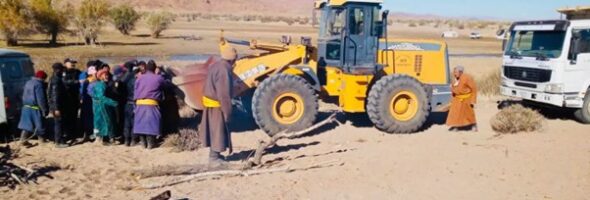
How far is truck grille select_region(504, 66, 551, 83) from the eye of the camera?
1371cm

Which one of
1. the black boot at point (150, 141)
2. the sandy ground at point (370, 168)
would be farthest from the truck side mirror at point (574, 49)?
the black boot at point (150, 141)

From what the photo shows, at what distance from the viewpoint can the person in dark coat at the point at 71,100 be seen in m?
10.8

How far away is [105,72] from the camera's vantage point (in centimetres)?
1079

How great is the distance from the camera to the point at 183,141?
10492 millimetres

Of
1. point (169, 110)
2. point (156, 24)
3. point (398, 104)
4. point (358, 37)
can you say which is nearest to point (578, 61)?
point (398, 104)

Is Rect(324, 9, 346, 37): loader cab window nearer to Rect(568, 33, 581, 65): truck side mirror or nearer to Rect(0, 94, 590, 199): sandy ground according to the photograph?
Rect(0, 94, 590, 199): sandy ground

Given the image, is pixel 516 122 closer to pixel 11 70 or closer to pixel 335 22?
pixel 335 22

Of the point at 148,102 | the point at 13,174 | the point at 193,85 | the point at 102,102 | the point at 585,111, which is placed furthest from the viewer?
the point at 585,111

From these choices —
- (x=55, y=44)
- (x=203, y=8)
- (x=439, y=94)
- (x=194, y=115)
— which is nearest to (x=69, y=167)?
(x=194, y=115)

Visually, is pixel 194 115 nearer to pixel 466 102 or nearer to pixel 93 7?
pixel 466 102

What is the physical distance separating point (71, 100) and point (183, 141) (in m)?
2.19

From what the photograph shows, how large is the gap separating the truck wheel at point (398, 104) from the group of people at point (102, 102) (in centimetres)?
380

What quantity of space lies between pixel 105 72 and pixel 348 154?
4.41 meters

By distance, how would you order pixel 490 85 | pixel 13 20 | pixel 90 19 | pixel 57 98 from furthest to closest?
pixel 90 19
pixel 13 20
pixel 490 85
pixel 57 98
